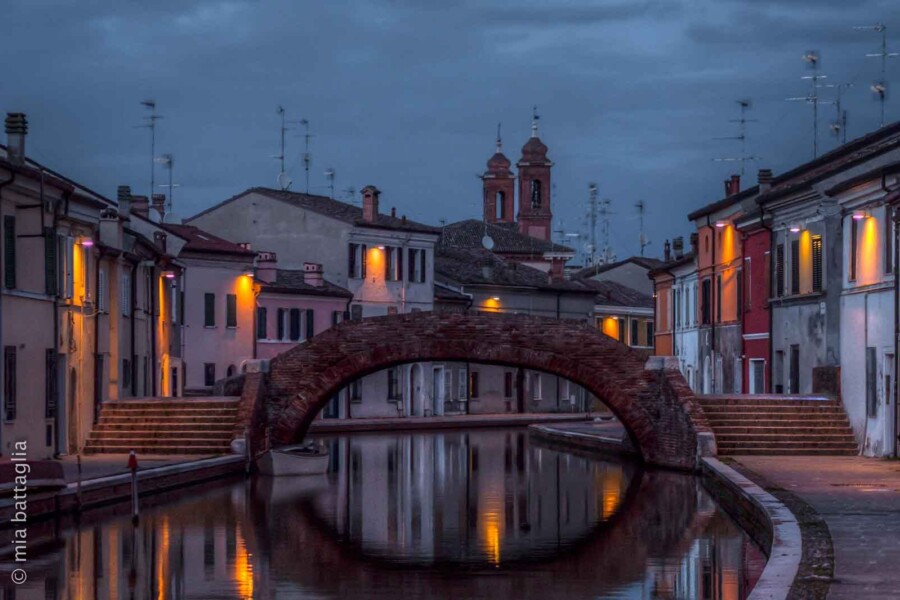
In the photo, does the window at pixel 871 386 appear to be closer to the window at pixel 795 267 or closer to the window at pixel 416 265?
the window at pixel 795 267

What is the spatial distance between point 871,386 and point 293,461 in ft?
45.9

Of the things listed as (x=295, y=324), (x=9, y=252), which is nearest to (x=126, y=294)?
(x=9, y=252)

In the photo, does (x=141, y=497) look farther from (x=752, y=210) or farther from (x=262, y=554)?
(x=752, y=210)

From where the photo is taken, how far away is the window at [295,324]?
7894 centimetres

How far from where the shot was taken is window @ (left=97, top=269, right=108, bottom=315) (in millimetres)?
47406

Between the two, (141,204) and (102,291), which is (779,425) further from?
(141,204)

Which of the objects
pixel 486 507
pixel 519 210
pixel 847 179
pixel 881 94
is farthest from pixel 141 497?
pixel 519 210

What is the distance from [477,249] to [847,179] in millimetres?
55988

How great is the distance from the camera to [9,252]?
38.8 meters

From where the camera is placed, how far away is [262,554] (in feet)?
87.5

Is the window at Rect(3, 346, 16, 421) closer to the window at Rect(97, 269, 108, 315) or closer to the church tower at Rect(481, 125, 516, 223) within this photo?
the window at Rect(97, 269, 108, 315)

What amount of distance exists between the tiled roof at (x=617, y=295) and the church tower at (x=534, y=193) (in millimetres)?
15458

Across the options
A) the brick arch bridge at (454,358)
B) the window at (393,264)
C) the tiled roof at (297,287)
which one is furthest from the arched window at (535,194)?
the brick arch bridge at (454,358)

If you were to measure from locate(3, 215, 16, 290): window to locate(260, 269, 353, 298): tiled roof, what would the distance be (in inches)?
1435
